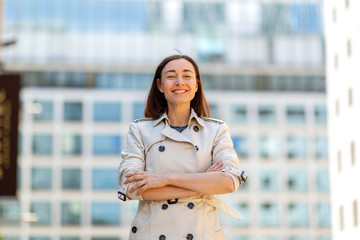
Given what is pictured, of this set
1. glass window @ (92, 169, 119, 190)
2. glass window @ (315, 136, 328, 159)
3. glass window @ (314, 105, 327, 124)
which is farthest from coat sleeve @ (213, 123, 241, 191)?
glass window @ (314, 105, 327, 124)

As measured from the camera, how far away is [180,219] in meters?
4.15

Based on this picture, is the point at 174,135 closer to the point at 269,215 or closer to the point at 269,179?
the point at 269,215

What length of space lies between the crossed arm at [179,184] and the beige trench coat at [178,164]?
0.05 m

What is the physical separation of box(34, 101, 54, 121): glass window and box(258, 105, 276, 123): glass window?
20.6 metres

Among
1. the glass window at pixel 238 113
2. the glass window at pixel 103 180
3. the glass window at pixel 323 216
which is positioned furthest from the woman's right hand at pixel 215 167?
the glass window at pixel 323 216

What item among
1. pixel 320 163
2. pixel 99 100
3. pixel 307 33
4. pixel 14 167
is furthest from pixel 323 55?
pixel 14 167

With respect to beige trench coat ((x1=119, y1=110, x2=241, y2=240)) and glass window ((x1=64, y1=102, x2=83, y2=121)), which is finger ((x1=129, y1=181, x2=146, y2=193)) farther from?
glass window ((x1=64, y1=102, x2=83, y2=121))

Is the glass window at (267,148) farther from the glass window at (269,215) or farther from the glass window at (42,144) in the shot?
the glass window at (42,144)

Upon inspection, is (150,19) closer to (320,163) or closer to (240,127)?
(240,127)

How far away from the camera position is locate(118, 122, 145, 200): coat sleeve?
4.23m

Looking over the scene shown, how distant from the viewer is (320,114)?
7631 centimetres

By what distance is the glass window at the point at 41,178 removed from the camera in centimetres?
7262

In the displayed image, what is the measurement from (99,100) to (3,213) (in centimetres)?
1417

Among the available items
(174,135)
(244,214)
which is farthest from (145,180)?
(244,214)
